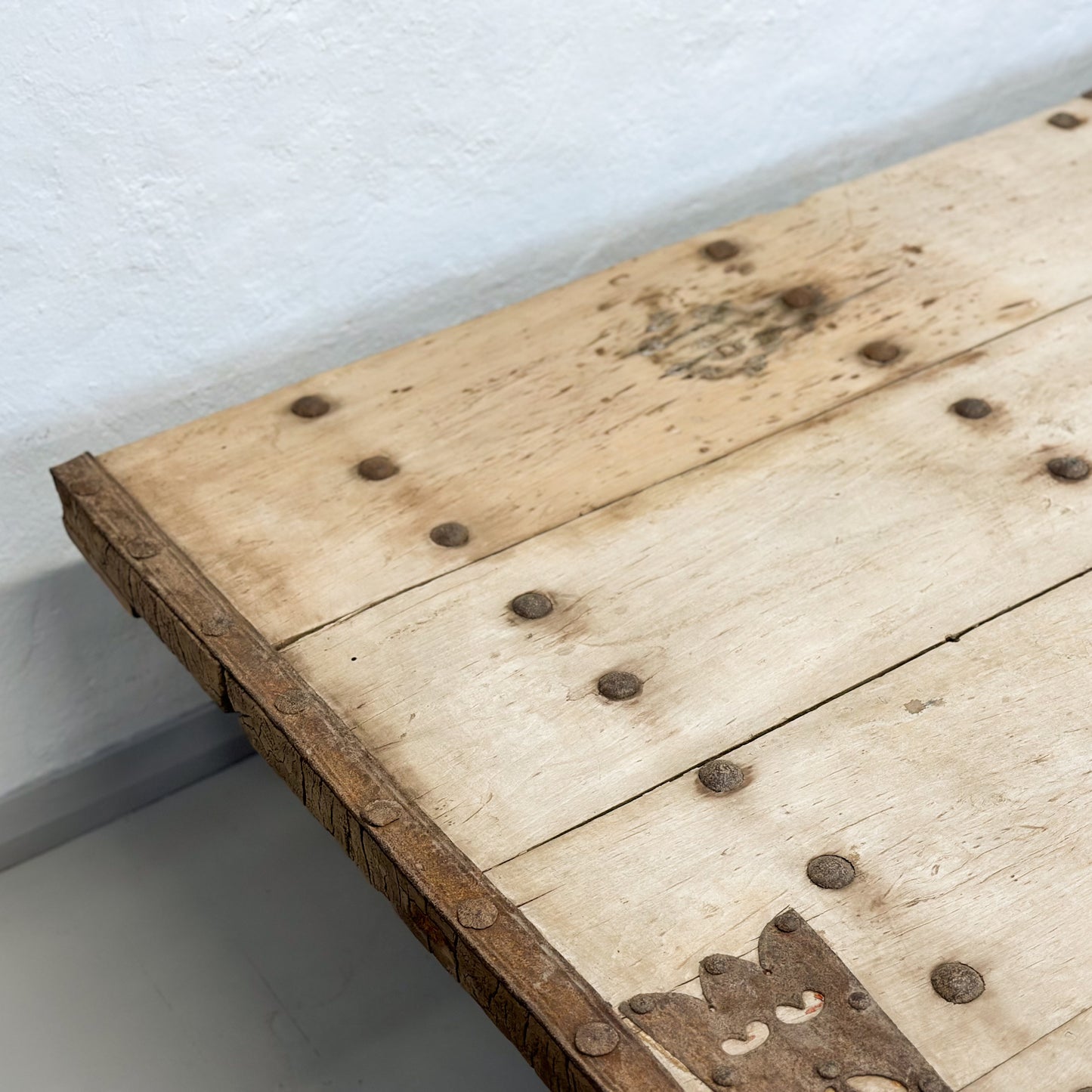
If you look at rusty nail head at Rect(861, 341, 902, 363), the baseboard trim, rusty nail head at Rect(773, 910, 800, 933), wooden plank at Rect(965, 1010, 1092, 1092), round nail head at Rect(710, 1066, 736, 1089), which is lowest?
the baseboard trim

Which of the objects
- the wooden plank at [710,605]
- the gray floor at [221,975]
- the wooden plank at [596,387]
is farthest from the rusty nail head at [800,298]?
the gray floor at [221,975]

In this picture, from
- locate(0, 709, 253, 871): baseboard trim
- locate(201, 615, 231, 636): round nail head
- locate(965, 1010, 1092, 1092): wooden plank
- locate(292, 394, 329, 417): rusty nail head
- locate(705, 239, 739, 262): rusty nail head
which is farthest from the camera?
locate(0, 709, 253, 871): baseboard trim

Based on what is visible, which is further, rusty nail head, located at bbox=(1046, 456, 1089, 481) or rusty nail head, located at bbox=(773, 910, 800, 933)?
rusty nail head, located at bbox=(1046, 456, 1089, 481)

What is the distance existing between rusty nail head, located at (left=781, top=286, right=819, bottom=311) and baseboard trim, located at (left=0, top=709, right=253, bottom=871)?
0.79 metres

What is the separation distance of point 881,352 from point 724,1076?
0.73 m

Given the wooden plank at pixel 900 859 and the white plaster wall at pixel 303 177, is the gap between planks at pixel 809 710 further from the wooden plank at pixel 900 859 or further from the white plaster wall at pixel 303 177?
the white plaster wall at pixel 303 177

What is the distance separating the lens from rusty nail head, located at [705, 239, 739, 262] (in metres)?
1.39

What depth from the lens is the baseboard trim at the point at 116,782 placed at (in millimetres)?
1491

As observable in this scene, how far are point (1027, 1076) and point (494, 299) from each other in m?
1.01

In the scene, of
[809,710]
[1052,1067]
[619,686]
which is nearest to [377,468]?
[619,686]

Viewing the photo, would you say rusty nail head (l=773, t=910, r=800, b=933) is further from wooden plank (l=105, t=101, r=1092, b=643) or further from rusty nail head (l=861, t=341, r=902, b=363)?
rusty nail head (l=861, t=341, r=902, b=363)

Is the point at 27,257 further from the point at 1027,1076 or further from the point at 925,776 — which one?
the point at 1027,1076

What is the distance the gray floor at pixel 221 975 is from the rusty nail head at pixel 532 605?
0.54 m

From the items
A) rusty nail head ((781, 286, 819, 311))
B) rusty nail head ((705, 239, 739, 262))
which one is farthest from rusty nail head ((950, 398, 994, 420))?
rusty nail head ((705, 239, 739, 262))
